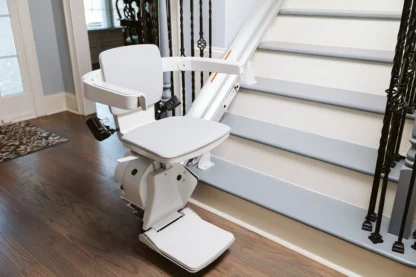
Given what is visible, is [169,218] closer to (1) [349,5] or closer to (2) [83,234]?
(2) [83,234]

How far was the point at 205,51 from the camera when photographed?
8.46 feet

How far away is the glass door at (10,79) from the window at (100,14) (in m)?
2.47

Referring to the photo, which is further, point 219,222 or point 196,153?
point 219,222

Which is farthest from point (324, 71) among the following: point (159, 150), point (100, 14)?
point (100, 14)

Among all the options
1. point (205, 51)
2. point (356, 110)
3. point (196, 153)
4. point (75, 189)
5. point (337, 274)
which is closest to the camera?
point (196, 153)

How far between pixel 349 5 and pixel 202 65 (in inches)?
50.9

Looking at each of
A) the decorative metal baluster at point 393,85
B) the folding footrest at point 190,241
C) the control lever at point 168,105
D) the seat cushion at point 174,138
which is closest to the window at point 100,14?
the control lever at point 168,105

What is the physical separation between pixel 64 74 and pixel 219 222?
2.59 metres

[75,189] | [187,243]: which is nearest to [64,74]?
[75,189]

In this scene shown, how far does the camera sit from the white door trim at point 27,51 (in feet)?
11.1

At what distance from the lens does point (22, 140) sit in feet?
10.3

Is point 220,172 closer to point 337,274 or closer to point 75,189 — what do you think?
point 337,274

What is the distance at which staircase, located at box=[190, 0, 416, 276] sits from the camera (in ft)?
5.65

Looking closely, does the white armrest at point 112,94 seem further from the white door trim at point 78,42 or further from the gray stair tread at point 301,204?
the white door trim at point 78,42
